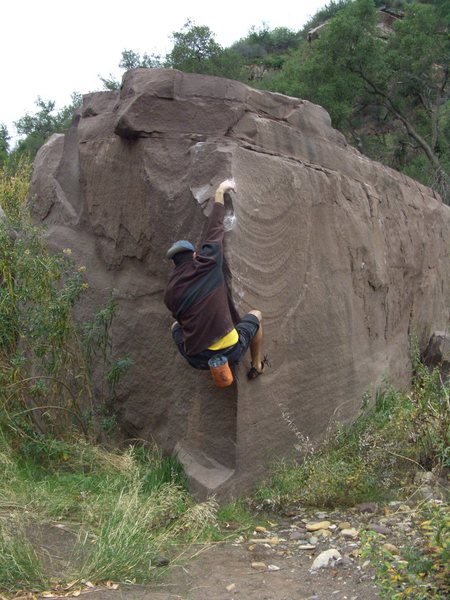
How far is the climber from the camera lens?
14.0 ft

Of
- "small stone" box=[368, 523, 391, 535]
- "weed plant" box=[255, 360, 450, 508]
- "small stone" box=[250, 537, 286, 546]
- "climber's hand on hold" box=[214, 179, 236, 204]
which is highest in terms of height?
"climber's hand on hold" box=[214, 179, 236, 204]

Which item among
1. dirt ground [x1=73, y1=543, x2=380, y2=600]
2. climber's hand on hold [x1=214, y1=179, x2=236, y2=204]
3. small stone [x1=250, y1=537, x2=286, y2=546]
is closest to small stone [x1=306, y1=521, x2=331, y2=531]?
small stone [x1=250, y1=537, x2=286, y2=546]

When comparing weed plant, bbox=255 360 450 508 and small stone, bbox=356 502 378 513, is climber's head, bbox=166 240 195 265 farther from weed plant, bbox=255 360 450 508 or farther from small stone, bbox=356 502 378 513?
small stone, bbox=356 502 378 513

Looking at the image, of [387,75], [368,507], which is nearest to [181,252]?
[368,507]

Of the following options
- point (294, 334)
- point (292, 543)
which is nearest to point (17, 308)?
point (294, 334)

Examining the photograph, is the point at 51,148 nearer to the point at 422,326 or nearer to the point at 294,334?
the point at 294,334

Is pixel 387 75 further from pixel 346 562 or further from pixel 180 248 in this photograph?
pixel 346 562

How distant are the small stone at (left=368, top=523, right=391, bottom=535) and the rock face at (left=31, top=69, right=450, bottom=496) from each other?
2.70 feet

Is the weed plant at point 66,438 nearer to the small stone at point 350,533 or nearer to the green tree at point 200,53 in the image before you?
the small stone at point 350,533

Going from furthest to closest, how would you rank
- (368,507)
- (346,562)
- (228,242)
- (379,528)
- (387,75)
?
(387,75) < (228,242) < (368,507) < (379,528) < (346,562)

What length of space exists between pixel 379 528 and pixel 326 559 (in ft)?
1.46

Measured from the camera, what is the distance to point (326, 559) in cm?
369

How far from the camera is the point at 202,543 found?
3.92 m

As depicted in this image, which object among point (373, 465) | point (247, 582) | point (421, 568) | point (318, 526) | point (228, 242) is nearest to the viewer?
point (421, 568)
